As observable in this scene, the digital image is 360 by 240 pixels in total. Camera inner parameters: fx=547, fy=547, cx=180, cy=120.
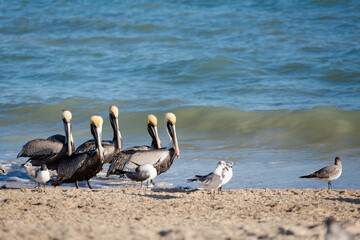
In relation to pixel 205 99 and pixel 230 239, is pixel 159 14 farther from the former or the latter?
pixel 230 239

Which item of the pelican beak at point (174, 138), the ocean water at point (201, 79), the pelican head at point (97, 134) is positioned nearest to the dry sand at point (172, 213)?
the pelican head at point (97, 134)

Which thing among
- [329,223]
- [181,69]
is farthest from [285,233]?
[181,69]

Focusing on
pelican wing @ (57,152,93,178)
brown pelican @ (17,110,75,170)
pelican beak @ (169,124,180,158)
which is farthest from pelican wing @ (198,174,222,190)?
brown pelican @ (17,110,75,170)

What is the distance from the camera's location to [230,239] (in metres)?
4.43

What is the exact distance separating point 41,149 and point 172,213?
3557 millimetres

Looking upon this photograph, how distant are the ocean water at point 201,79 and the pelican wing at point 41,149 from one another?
473 mm

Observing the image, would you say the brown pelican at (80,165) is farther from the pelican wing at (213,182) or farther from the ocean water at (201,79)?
the pelican wing at (213,182)

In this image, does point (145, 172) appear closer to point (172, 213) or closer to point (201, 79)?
point (172, 213)

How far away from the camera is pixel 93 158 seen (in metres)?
7.94

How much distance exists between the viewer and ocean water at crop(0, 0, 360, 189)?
33.2 ft

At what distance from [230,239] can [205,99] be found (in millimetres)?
10716

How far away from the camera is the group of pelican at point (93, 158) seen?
7.70m

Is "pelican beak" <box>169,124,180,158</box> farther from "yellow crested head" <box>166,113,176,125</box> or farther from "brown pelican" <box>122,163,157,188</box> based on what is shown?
"brown pelican" <box>122,163,157,188</box>

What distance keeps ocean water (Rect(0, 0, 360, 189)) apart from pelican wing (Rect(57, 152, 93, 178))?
0.93 meters
